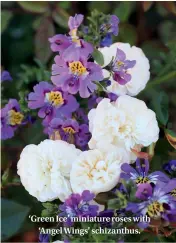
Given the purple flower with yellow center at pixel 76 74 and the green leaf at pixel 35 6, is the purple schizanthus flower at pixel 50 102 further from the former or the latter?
the green leaf at pixel 35 6

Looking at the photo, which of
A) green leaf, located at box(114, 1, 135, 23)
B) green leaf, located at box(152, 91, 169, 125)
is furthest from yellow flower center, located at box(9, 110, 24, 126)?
green leaf, located at box(114, 1, 135, 23)

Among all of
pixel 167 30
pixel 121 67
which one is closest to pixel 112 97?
pixel 121 67

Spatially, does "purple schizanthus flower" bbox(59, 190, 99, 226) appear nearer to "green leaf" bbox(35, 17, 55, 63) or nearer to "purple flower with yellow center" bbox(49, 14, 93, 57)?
"purple flower with yellow center" bbox(49, 14, 93, 57)

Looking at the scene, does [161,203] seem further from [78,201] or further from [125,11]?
[125,11]

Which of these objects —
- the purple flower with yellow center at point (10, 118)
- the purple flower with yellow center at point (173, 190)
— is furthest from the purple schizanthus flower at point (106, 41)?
the purple flower with yellow center at point (173, 190)

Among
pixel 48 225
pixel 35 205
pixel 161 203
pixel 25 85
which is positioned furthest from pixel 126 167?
pixel 25 85
